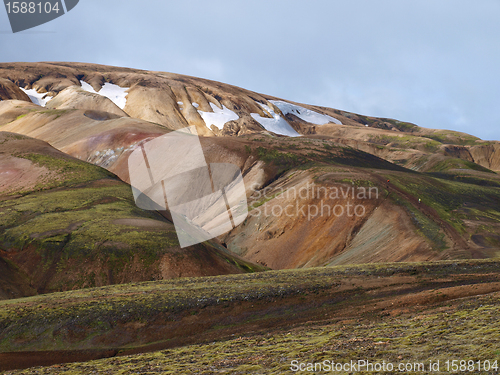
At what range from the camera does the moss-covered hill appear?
2816 cm

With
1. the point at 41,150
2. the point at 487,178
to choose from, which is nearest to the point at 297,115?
the point at 487,178

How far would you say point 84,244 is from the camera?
30094 millimetres

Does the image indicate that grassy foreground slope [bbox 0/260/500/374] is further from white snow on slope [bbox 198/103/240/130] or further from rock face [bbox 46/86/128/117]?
white snow on slope [bbox 198/103/240/130]

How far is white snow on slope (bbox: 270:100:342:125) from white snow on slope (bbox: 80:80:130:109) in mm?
50279

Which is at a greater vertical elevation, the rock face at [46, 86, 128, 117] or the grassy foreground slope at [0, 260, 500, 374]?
the rock face at [46, 86, 128, 117]

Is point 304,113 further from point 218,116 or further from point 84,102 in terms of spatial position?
point 84,102

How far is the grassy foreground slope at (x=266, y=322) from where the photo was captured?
10.5m

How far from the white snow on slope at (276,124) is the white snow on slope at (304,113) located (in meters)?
14.3

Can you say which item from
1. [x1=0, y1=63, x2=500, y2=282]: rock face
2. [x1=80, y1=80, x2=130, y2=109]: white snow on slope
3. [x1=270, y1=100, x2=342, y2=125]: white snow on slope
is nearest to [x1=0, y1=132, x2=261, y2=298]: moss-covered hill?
[x1=0, y1=63, x2=500, y2=282]: rock face

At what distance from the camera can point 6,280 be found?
86.3 ft

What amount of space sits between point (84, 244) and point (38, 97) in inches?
3627

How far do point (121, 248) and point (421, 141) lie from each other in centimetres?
10469

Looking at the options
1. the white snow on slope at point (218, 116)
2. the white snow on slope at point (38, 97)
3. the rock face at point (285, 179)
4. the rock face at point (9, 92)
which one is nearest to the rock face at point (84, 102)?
the rock face at point (285, 179)

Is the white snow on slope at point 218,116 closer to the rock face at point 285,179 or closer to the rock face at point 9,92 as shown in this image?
the rock face at point 285,179
